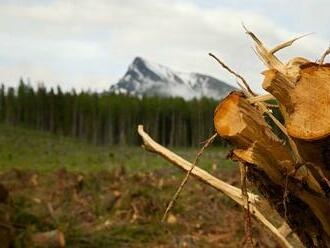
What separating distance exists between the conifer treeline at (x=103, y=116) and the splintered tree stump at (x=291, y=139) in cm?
7329

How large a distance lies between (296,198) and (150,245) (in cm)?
654

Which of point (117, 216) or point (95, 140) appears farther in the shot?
point (95, 140)

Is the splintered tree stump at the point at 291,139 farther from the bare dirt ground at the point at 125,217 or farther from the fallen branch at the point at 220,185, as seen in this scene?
the bare dirt ground at the point at 125,217

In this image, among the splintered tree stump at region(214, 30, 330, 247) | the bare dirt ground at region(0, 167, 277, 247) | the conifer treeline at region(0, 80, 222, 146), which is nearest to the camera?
the splintered tree stump at region(214, 30, 330, 247)

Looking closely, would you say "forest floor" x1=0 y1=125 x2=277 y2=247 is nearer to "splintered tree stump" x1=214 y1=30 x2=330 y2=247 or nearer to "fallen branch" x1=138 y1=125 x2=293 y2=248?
"fallen branch" x1=138 y1=125 x2=293 y2=248

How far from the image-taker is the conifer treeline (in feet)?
258

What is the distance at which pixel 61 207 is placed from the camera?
41.6ft

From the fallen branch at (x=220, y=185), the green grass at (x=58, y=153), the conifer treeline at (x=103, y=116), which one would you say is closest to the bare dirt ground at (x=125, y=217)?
the fallen branch at (x=220, y=185)

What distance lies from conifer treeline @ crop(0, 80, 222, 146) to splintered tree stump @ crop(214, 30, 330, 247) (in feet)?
240

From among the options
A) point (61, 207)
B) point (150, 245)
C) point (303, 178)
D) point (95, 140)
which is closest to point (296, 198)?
point (303, 178)

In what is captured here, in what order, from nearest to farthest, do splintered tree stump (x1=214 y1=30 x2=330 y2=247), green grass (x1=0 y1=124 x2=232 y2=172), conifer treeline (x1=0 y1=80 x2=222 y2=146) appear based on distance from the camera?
splintered tree stump (x1=214 y1=30 x2=330 y2=247), green grass (x1=0 y1=124 x2=232 y2=172), conifer treeline (x1=0 y1=80 x2=222 y2=146)

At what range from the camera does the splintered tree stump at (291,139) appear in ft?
7.38

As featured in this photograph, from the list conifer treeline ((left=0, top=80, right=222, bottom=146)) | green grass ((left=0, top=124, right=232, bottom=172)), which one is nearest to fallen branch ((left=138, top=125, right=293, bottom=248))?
green grass ((left=0, top=124, right=232, bottom=172))

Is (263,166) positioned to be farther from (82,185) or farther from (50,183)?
(50,183)
